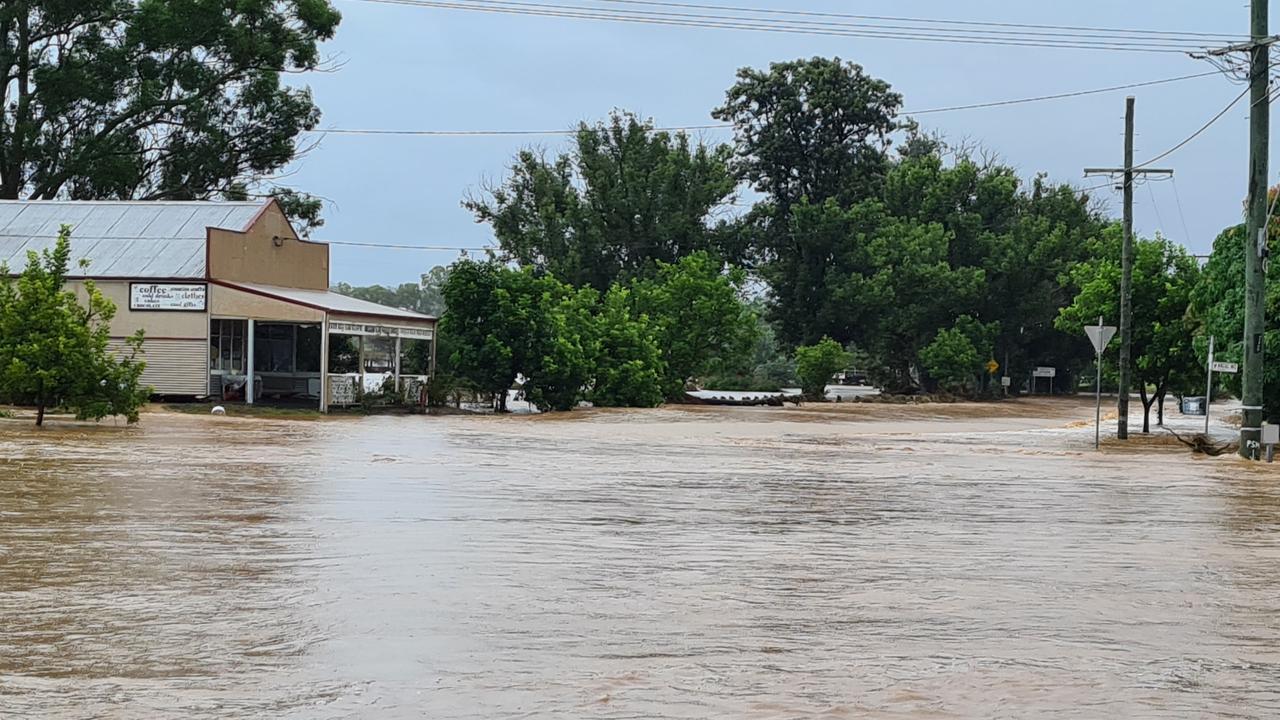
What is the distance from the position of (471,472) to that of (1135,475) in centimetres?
1152

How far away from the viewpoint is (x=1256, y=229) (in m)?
30.5

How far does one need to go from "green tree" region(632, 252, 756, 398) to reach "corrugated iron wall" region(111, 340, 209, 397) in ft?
70.7

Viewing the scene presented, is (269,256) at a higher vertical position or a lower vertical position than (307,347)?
higher

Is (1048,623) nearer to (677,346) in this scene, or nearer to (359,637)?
(359,637)

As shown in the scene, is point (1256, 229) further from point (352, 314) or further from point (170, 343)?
point (170, 343)

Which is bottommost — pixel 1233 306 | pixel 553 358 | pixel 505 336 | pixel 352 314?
pixel 553 358

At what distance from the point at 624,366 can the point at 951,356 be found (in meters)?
36.0

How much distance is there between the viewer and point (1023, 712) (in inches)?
319

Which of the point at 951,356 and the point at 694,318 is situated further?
the point at 951,356

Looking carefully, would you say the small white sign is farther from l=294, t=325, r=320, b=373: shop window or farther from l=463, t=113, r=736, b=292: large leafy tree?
l=463, t=113, r=736, b=292: large leafy tree

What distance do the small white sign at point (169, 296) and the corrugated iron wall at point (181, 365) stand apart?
3.14 feet

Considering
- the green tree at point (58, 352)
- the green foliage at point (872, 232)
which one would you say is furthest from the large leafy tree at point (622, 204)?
the green tree at point (58, 352)

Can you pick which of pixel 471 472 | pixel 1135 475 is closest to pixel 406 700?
pixel 471 472

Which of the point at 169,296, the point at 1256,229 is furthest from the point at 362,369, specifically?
the point at 1256,229
